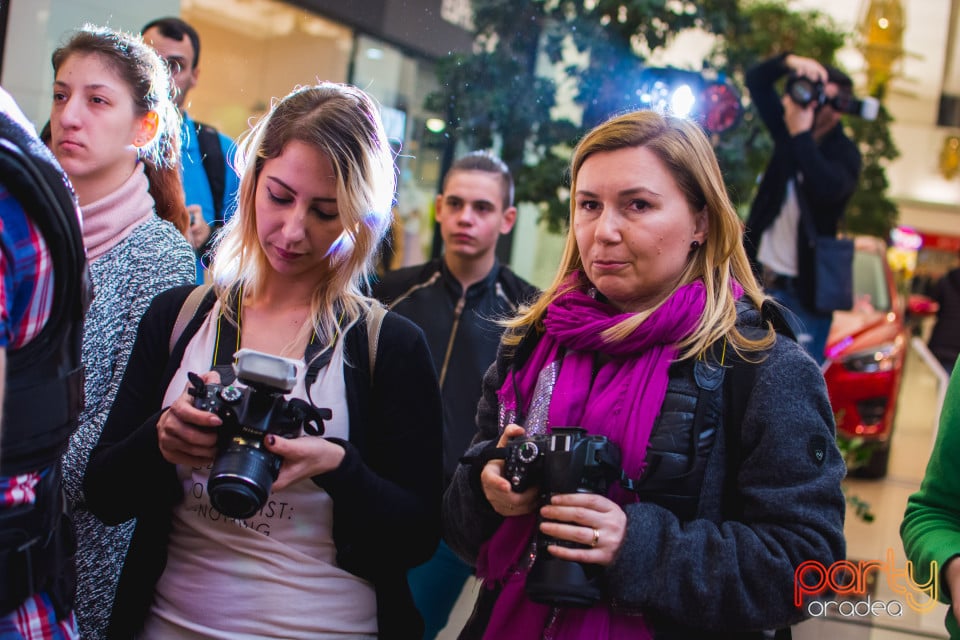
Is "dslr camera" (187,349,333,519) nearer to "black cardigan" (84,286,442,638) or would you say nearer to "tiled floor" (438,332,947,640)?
"black cardigan" (84,286,442,638)

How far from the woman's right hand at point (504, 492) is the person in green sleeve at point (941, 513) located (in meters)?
0.74

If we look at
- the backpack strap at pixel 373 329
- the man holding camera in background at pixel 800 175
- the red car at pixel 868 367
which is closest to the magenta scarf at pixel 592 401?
the backpack strap at pixel 373 329

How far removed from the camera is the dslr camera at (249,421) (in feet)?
5.20

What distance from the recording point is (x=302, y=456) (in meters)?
1.71

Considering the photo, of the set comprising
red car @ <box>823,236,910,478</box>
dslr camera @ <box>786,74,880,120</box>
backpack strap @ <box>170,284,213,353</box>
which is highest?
dslr camera @ <box>786,74,880,120</box>

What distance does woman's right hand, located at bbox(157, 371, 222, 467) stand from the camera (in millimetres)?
1664

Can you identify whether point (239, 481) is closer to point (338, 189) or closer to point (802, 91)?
point (338, 189)

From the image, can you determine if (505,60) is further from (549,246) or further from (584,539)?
(584,539)

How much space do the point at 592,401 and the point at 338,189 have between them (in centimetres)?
65

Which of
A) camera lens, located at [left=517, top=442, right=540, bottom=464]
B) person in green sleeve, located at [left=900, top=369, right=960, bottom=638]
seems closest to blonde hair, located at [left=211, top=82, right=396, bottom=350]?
camera lens, located at [left=517, top=442, right=540, bottom=464]

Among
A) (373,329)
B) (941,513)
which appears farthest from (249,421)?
(941,513)

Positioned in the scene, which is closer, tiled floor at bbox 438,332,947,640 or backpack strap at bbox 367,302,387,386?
backpack strap at bbox 367,302,387,386

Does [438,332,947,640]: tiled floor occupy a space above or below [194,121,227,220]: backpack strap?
below

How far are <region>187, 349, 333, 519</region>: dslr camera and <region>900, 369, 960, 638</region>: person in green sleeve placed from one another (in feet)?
3.72
